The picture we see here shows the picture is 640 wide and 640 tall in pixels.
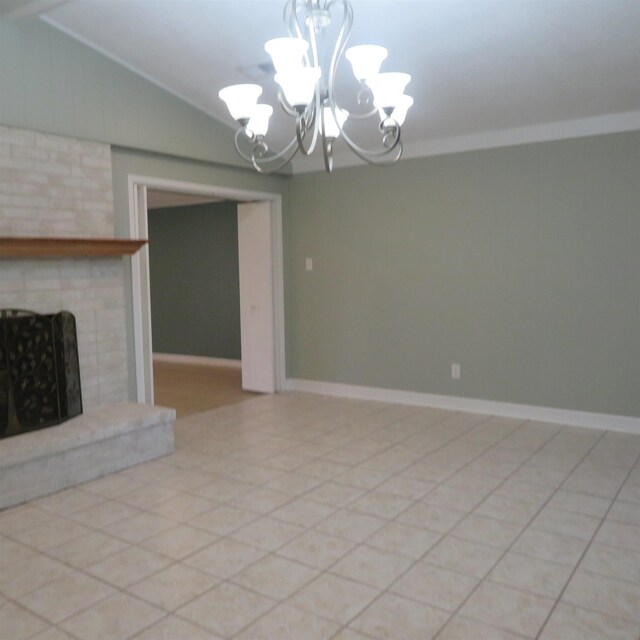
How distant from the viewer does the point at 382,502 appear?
3301 mm

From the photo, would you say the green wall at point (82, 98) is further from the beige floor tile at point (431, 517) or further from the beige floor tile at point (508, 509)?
the beige floor tile at point (508, 509)

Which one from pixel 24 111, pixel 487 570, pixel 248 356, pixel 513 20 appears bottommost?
pixel 487 570

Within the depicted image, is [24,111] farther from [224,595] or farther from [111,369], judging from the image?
[224,595]

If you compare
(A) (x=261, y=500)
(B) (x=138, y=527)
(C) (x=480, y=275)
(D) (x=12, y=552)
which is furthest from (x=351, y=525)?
(C) (x=480, y=275)

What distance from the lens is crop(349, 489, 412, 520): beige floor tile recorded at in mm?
3170

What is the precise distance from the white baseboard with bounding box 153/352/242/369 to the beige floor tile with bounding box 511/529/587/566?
5100 mm

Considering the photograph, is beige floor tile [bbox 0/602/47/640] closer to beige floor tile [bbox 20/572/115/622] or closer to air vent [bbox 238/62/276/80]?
beige floor tile [bbox 20/572/115/622]

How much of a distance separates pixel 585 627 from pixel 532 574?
1.23 ft

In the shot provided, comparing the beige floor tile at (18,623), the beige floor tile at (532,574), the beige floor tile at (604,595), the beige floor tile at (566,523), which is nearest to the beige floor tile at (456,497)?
the beige floor tile at (566,523)

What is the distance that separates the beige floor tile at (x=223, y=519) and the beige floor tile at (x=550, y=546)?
1.29 metres

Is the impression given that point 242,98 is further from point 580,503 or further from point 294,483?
point 580,503

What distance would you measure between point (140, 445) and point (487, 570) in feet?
7.57

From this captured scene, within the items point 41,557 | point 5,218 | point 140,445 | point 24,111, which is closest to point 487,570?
point 41,557

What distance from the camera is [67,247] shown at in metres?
3.84
